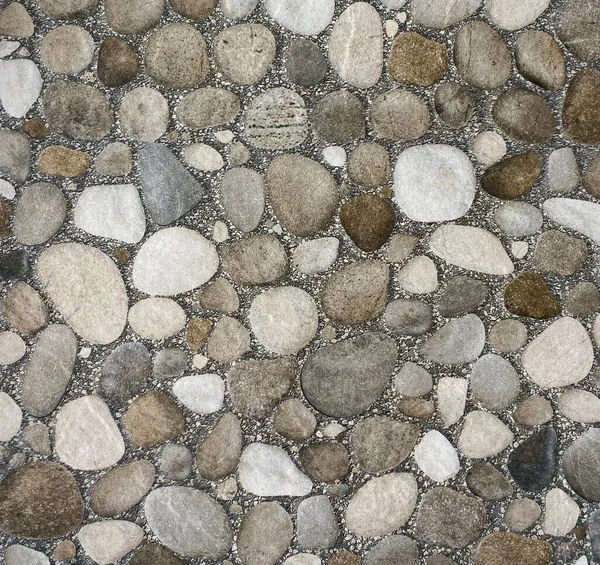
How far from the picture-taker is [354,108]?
78 centimetres

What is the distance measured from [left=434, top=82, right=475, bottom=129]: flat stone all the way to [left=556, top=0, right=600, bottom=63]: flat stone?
15 centimetres

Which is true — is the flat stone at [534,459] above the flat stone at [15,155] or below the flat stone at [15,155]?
below

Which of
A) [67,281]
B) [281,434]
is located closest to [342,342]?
[281,434]

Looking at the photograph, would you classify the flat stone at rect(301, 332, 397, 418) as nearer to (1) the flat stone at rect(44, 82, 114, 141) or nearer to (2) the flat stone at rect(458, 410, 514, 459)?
(2) the flat stone at rect(458, 410, 514, 459)

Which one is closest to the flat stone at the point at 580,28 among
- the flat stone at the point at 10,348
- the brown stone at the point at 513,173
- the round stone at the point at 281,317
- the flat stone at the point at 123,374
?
the brown stone at the point at 513,173

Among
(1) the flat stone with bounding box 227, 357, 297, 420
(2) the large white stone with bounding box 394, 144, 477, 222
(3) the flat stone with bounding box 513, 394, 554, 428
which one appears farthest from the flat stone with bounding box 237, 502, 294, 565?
(2) the large white stone with bounding box 394, 144, 477, 222

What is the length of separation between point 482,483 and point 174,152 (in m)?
0.59

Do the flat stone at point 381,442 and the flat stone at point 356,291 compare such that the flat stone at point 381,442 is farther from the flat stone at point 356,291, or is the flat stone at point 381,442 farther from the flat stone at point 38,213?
the flat stone at point 38,213

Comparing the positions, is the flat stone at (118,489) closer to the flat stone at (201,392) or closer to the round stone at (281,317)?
the flat stone at (201,392)

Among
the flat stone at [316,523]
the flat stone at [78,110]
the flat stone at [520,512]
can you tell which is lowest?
the flat stone at [316,523]

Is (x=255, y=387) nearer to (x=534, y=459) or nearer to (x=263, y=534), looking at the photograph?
(x=263, y=534)

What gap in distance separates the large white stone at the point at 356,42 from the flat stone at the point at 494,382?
1.34 feet

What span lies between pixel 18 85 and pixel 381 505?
718 millimetres

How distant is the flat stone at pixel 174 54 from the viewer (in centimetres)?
77
